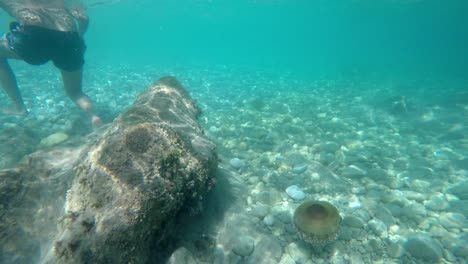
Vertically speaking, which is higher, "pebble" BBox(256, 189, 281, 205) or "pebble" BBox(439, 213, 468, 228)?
"pebble" BBox(439, 213, 468, 228)

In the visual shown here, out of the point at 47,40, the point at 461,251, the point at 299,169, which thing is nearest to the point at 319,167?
the point at 299,169

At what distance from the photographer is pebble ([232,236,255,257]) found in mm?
4387

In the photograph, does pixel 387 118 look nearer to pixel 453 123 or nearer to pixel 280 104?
pixel 453 123

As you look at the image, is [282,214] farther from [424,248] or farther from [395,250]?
[424,248]

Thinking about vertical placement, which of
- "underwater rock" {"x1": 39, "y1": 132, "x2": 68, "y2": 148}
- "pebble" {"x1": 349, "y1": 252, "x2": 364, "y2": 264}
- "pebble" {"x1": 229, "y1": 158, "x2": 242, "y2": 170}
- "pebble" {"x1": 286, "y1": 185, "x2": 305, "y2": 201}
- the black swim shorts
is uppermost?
the black swim shorts

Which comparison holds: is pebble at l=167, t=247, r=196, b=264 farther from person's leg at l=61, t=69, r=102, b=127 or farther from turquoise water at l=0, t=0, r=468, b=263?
person's leg at l=61, t=69, r=102, b=127

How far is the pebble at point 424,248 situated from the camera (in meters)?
4.99

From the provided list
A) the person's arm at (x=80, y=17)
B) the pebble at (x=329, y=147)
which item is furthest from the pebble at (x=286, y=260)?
the person's arm at (x=80, y=17)

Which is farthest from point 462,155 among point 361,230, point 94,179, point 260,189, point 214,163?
point 94,179

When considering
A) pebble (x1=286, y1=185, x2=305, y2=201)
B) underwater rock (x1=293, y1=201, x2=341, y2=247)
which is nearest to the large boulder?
underwater rock (x1=293, y1=201, x2=341, y2=247)

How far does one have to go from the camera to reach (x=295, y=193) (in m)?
6.43

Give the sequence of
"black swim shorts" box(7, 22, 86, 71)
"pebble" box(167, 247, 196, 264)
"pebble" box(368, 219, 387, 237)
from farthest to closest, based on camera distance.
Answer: "black swim shorts" box(7, 22, 86, 71), "pebble" box(368, 219, 387, 237), "pebble" box(167, 247, 196, 264)

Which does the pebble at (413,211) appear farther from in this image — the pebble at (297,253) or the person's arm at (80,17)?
the person's arm at (80,17)

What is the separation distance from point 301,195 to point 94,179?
4898 millimetres
